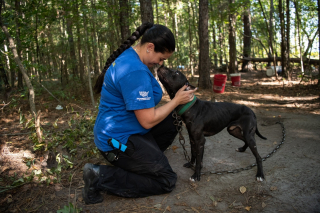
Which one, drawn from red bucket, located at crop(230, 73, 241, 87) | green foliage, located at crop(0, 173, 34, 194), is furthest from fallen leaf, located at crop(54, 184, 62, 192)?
red bucket, located at crop(230, 73, 241, 87)

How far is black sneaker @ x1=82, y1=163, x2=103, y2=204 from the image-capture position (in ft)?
9.02

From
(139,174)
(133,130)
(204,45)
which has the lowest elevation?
(139,174)

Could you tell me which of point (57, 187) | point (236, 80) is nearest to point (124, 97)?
point (57, 187)

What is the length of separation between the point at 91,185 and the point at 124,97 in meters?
1.17

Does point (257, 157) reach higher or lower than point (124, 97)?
lower

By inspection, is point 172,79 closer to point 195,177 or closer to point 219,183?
point 195,177

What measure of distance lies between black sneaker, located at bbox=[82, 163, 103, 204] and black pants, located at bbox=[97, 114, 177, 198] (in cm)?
6

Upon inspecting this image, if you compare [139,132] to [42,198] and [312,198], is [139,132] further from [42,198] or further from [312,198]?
[312,198]

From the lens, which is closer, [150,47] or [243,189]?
[150,47]

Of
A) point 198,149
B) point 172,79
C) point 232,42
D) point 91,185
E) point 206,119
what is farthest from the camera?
point 232,42

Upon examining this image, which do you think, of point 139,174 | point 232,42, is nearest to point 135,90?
point 139,174

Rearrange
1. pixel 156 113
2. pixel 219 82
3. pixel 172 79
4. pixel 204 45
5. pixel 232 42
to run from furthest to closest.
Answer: pixel 232 42 < pixel 204 45 < pixel 219 82 < pixel 172 79 < pixel 156 113

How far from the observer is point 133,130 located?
282 cm

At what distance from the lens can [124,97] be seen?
8.31 ft
